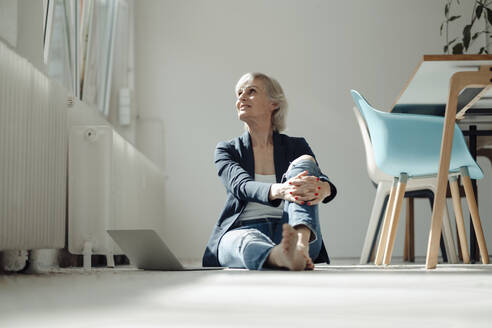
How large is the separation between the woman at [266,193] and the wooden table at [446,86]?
339mm

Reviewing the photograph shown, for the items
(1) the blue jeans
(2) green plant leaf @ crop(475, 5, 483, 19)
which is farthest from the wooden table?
(2) green plant leaf @ crop(475, 5, 483, 19)

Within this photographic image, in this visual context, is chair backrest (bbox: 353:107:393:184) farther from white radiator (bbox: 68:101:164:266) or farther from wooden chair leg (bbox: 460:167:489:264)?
white radiator (bbox: 68:101:164:266)

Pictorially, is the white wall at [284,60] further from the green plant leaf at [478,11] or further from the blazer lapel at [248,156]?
the blazer lapel at [248,156]

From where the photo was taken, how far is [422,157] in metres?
2.39

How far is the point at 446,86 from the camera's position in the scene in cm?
256

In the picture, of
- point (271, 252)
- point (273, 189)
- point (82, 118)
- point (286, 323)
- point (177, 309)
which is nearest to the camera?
point (286, 323)

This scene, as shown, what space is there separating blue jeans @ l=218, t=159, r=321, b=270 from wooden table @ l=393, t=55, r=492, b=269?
0.39 metres

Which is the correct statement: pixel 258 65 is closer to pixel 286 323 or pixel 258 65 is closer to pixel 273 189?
pixel 273 189

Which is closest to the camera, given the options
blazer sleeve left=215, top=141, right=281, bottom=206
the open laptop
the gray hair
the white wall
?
the open laptop

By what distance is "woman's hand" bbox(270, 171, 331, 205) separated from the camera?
1.81 meters

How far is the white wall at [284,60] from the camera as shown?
4961mm

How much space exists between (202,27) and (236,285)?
394 cm

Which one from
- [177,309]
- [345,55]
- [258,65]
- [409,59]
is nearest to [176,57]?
[258,65]

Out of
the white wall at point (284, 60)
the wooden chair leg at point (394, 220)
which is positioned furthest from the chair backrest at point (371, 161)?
the white wall at point (284, 60)
